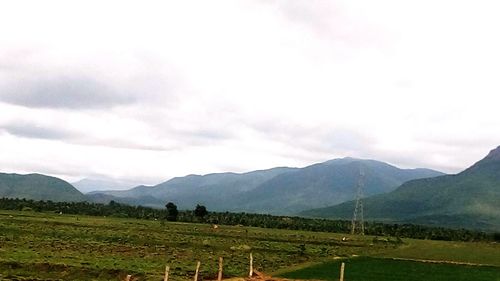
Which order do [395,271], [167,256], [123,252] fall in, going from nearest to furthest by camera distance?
[395,271]
[167,256]
[123,252]

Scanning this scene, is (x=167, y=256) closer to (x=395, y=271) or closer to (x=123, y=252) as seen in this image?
(x=123, y=252)

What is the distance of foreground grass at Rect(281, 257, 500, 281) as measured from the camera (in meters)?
57.6

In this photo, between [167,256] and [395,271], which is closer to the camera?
[395,271]

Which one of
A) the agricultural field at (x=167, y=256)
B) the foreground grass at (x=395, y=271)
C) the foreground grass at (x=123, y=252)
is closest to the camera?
the foreground grass at (x=123, y=252)

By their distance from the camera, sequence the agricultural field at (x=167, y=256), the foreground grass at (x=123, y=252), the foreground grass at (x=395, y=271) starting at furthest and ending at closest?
the foreground grass at (x=395, y=271)
the agricultural field at (x=167, y=256)
the foreground grass at (x=123, y=252)

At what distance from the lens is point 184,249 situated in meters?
79.9

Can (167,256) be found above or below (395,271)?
above

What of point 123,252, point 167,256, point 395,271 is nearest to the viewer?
point 395,271

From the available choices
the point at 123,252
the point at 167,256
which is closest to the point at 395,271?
the point at 167,256

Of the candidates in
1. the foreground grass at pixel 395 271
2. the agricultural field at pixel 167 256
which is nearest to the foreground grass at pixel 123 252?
the agricultural field at pixel 167 256

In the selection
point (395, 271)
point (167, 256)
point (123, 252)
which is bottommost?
point (395, 271)

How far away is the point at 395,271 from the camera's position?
6359 cm

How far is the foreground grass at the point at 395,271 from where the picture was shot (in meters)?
57.6

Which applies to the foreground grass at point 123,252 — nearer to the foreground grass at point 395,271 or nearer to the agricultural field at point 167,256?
the agricultural field at point 167,256
